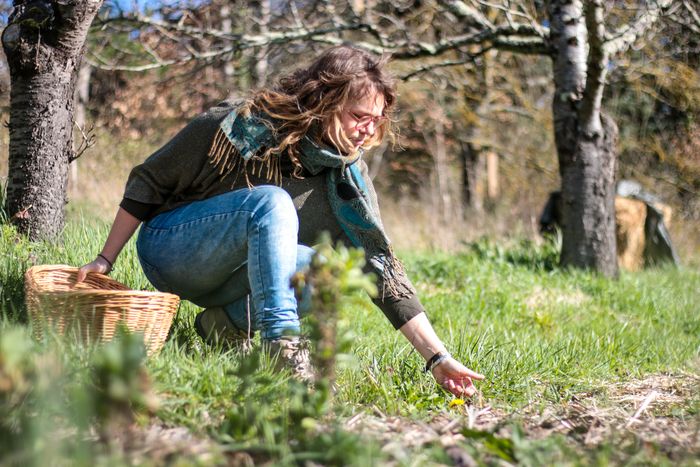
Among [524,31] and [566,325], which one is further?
[524,31]

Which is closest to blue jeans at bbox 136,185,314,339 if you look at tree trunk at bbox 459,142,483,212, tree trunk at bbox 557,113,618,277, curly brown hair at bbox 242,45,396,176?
curly brown hair at bbox 242,45,396,176

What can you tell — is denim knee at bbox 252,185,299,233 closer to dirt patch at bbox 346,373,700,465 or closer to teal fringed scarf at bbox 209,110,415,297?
teal fringed scarf at bbox 209,110,415,297

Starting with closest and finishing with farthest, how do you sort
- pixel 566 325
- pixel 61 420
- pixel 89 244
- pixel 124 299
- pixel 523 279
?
pixel 61 420
pixel 124 299
pixel 89 244
pixel 566 325
pixel 523 279

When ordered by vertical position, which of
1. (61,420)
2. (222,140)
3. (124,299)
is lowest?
(61,420)

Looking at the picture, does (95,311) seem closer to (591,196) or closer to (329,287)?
(329,287)

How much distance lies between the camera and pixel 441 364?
2414 millimetres

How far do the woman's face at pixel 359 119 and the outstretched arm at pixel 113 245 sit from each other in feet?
2.52

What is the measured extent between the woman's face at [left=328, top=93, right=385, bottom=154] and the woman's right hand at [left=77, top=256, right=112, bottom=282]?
2.92 feet

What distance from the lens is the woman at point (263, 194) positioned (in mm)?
2457

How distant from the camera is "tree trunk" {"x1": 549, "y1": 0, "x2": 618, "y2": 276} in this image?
5742 millimetres

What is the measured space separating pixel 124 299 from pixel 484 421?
1.12 metres

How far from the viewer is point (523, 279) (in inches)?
215

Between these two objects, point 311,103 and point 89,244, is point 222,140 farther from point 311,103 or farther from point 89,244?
point 89,244

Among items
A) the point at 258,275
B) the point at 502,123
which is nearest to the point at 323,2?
the point at 258,275
